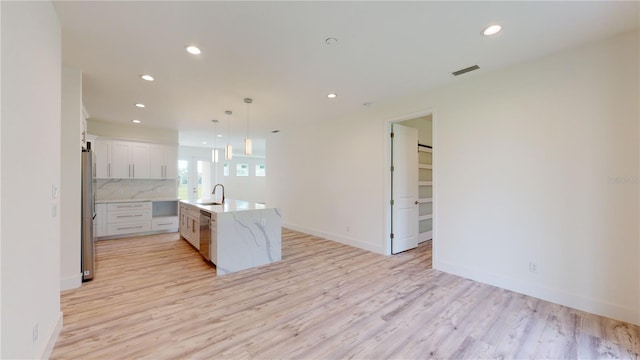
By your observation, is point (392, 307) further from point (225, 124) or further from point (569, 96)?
point (225, 124)

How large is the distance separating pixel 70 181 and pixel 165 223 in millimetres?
3453

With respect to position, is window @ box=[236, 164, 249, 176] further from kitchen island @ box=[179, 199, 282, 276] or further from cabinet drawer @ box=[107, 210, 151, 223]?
kitchen island @ box=[179, 199, 282, 276]

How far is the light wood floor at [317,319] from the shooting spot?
6.63 ft

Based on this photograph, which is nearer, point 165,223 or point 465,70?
point 465,70

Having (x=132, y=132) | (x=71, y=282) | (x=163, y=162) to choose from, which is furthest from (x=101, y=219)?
(x=71, y=282)

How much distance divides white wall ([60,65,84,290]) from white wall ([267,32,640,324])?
434 cm

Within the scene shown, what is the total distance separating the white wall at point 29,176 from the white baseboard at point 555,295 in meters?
4.19

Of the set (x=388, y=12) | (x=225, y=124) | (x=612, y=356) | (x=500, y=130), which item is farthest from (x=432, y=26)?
(x=225, y=124)

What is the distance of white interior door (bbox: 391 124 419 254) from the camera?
4.60m

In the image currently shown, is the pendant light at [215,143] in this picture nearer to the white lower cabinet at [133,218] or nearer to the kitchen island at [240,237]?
the kitchen island at [240,237]

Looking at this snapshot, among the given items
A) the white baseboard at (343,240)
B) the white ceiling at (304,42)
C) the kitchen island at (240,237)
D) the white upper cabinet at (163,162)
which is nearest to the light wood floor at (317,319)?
the kitchen island at (240,237)

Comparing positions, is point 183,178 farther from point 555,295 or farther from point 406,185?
point 555,295

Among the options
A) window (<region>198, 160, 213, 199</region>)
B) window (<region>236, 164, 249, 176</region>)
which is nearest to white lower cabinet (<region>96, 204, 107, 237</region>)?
window (<region>198, 160, 213, 199</region>)

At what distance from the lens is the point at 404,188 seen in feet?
15.6
